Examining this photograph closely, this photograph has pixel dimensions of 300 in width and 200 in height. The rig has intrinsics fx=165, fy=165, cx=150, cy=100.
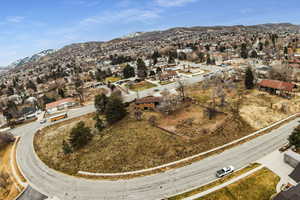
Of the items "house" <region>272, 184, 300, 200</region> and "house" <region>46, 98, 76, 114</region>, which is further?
"house" <region>46, 98, 76, 114</region>

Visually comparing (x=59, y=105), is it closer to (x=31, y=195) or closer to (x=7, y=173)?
(x=7, y=173)

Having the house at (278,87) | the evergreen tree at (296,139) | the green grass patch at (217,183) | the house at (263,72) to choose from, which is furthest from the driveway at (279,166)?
the house at (263,72)

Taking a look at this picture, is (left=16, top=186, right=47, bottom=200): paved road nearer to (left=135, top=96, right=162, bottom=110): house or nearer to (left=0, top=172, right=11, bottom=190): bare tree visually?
(left=0, top=172, right=11, bottom=190): bare tree

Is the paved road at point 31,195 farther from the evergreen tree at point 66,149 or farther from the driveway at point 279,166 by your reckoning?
the driveway at point 279,166

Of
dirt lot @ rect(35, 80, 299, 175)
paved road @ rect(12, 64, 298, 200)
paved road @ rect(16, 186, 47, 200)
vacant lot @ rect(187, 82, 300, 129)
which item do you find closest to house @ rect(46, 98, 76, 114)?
dirt lot @ rect(35, 80, 299, 175)

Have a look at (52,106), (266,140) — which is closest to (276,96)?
(266,140)
